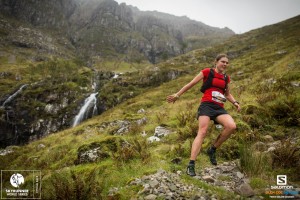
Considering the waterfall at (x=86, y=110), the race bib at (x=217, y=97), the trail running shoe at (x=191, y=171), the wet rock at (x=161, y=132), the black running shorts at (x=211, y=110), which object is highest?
the race bib at (x=217, y=97)

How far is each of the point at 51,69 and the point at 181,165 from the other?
15188cm

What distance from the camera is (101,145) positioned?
890cm

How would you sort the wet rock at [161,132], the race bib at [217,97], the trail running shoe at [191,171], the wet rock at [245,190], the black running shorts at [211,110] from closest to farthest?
1. the wet rock at [245,190]
2. the trail running shoe at [191,171]
3. the black running shorts at [211,110]
4. the race bib at [217,97]
5. the wet rock at [161,132]

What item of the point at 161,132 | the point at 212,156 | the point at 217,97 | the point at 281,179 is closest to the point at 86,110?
the point at 161,132

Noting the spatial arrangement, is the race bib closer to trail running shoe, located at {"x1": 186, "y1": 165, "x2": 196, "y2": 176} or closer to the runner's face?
the runner's face

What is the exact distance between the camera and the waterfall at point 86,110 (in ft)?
179

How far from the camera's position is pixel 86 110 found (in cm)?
5744

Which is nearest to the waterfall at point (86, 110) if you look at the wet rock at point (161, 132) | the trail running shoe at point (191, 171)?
the wet rock at point (161, 132)

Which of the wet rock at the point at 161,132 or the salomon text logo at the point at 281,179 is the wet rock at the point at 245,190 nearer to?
the salomon text logo at the point at 281,179

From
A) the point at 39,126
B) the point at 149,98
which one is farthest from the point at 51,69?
the point at 149,98

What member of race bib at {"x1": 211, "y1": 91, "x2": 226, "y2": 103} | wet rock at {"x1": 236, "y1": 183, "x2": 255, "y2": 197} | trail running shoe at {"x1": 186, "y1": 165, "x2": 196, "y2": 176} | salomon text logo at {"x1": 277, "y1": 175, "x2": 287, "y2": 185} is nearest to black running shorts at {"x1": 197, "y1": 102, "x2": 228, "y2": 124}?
race bib at {"x1": 211, "y1": 91, "x2": 226, "y2": 103}

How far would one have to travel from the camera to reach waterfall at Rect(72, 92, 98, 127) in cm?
5459

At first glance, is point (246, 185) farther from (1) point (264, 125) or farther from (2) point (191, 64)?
(2) point (191, 64)

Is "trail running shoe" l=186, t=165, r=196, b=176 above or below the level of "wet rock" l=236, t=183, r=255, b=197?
above
